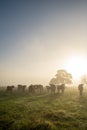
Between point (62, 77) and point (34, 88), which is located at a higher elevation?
point (62, 77)

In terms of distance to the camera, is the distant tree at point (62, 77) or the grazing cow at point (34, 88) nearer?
the grazing cow at point (34, 88)

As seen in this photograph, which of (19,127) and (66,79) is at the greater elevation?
(66,79)

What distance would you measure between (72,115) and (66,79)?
58065 millimetres

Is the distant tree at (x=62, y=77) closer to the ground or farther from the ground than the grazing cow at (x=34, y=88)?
farther from the ground

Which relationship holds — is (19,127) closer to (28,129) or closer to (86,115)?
(28,129)

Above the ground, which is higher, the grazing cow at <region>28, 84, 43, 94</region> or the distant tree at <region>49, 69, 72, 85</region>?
the distant tree at <region>49, 69, 72, 85</region>

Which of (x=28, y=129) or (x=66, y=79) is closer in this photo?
(x=28, y=129)

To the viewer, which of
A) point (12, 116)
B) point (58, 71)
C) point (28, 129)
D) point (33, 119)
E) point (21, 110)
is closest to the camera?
point (28, 129)

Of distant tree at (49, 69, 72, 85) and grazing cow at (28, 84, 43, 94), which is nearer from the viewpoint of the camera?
grazing cow at (28, 84, 43, 94)

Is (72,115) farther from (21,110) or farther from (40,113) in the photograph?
(21,110)

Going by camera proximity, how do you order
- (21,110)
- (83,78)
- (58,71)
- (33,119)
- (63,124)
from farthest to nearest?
(83,78)
(58,71)
(21,110)
(33,119)
(63,124)

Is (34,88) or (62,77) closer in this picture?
(34,88)

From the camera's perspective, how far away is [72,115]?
64.2 feet

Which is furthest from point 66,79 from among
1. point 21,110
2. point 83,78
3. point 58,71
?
point 21,110
